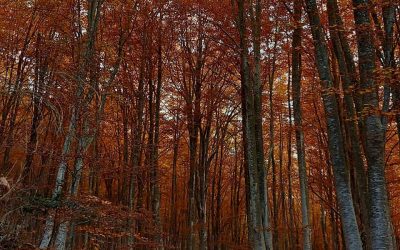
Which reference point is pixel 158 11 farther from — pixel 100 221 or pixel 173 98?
pixel 100 221

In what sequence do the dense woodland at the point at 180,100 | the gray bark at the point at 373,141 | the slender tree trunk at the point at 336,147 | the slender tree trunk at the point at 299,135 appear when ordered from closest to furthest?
the gray bark at the point at 373,141
the dense woodland at the point at 180,100
the slender tree trunk at the point at 336,147
the slender tree trunk at the point at 299,135

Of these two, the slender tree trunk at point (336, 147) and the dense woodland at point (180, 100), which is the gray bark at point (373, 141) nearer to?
the dense woodland at point (180, 100)

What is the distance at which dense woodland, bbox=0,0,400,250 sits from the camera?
19.2 feet

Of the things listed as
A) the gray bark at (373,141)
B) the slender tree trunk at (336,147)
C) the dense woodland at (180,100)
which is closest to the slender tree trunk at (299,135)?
the dense woodland at (180,100)

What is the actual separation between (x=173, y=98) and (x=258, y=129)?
31.6 feet

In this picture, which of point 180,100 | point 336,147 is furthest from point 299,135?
point 180,100

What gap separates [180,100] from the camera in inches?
733

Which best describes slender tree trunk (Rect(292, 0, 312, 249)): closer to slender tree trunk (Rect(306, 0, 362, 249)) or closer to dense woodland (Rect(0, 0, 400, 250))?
dense woodland (Rect(0, 0, 400, 250))

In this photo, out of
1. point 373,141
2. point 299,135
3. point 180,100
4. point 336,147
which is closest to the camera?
point 373,141

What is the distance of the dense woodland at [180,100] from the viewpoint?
5.86m

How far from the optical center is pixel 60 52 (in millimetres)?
13047

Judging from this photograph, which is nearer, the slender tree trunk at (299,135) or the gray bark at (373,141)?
the gray bark at (373,141)

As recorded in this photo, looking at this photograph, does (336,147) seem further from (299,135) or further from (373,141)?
(299,135)

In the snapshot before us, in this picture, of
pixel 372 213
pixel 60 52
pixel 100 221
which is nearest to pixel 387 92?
pixel 372 213
